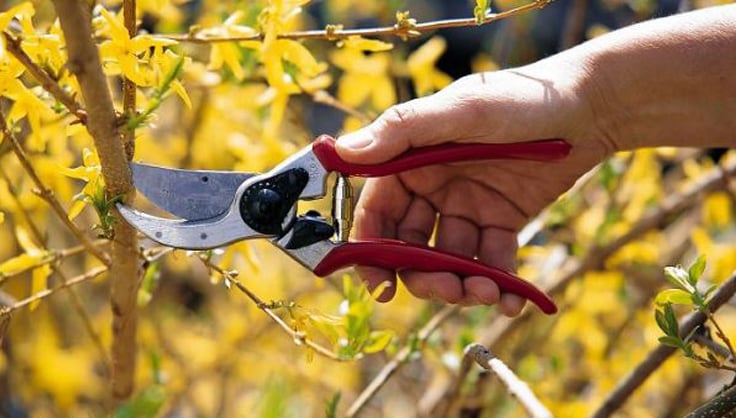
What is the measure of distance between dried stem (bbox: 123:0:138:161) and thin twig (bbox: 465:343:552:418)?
503 millimetres

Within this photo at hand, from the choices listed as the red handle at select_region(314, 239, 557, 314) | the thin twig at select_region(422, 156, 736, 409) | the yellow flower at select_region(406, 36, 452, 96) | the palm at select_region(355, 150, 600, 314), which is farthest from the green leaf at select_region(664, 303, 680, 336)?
the yellow flower at select_region(406, 36, 452, 96)

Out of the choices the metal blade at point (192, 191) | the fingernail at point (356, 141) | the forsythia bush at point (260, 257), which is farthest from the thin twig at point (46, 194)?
the fingernail at point (356, 141)

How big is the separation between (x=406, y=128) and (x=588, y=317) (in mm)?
1296

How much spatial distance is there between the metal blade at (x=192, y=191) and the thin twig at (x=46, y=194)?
11cm

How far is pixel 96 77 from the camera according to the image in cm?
117

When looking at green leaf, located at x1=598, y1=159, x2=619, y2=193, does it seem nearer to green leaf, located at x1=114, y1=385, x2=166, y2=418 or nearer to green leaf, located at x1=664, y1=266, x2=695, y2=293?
green leaf, located at x1=664, y1=266, x2=695, y2=293

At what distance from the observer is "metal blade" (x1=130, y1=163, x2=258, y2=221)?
4.71 ft

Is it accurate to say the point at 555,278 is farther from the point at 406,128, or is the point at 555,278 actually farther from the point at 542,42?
the point at 542,42

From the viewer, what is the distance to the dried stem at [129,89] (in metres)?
1.31

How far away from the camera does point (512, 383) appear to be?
1.25m

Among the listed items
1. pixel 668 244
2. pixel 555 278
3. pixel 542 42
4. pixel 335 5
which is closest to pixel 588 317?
pixel 555 278

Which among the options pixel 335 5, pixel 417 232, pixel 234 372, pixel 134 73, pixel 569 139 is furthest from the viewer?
pixel 335 5

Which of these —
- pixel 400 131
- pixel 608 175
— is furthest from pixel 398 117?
pixel 608 175

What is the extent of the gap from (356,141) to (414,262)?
0.20 meters
